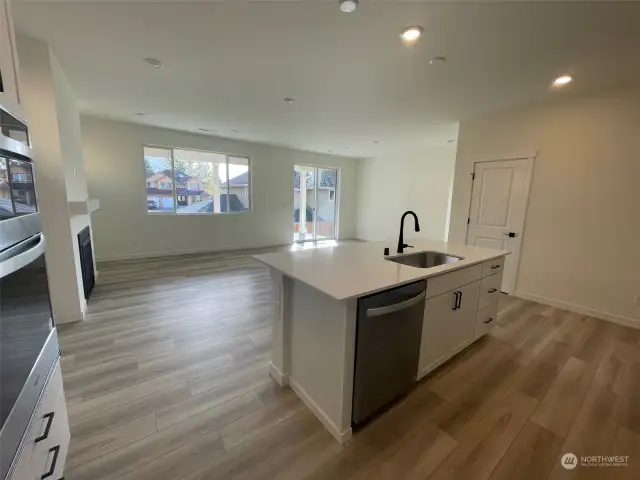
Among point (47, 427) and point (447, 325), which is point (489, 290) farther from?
point (47, 427)

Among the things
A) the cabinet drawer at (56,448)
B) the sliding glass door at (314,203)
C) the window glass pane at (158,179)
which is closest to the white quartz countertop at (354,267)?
the cabinet drawer at (56,448)

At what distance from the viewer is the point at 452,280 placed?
199 centimetres

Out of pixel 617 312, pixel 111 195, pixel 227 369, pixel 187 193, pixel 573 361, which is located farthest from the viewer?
pixel 187 193

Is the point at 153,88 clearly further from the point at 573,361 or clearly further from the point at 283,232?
the point at 573,361

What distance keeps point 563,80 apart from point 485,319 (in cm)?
263

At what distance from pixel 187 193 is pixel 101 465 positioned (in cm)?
537

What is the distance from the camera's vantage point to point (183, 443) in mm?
1479

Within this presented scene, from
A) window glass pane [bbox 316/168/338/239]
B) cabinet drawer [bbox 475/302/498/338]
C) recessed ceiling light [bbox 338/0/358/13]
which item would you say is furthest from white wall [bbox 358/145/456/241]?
recessed ceiling light [bbox 338/0/358/13]

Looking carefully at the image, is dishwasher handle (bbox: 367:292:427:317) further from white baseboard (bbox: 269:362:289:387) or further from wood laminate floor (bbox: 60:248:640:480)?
white baseboard (bbox: 269:362:289:387)

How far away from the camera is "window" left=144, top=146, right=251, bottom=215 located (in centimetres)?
554

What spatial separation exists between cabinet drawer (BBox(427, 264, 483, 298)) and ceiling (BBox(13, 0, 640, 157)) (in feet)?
5.92

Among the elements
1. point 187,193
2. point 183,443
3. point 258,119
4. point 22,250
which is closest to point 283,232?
point 187,193

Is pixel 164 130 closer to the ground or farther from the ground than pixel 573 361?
farther from the ground

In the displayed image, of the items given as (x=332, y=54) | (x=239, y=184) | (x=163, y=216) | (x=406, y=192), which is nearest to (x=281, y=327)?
(x=332, y=54)
